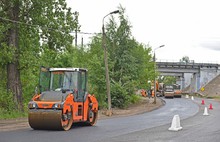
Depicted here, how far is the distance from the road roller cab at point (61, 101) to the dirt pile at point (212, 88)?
7688 centimetres

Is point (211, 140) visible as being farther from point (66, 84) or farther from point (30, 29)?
point (30, 29)

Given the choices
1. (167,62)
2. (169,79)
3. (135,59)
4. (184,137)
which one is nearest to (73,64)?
(135,59)

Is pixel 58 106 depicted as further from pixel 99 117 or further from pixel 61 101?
pixel 99 117

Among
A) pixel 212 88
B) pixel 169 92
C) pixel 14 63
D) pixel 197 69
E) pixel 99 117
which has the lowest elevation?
pixel 99 117

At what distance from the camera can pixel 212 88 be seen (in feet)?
326

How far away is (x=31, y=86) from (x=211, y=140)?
24396 mm

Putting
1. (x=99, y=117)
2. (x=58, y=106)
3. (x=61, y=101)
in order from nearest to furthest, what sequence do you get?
(x=58, y=106)
(x=61, y=101)
(x=99, y=117)

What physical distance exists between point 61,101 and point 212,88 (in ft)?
281

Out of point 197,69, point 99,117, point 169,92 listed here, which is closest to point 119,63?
point 99,117

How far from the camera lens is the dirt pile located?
312ft

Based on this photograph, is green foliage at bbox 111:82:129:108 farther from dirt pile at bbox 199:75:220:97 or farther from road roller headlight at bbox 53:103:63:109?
dirt pile at bbox 199:75:220:97

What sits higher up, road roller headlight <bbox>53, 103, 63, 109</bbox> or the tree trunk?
the tree trunk

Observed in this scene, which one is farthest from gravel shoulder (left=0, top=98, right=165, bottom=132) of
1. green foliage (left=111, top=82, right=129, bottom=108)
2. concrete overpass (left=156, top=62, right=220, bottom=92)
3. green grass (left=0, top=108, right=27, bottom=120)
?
Answer: concrete overpass (left=156, top=62, right=220, bottom=92)

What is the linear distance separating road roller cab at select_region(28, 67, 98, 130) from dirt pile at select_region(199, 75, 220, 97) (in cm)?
7688
